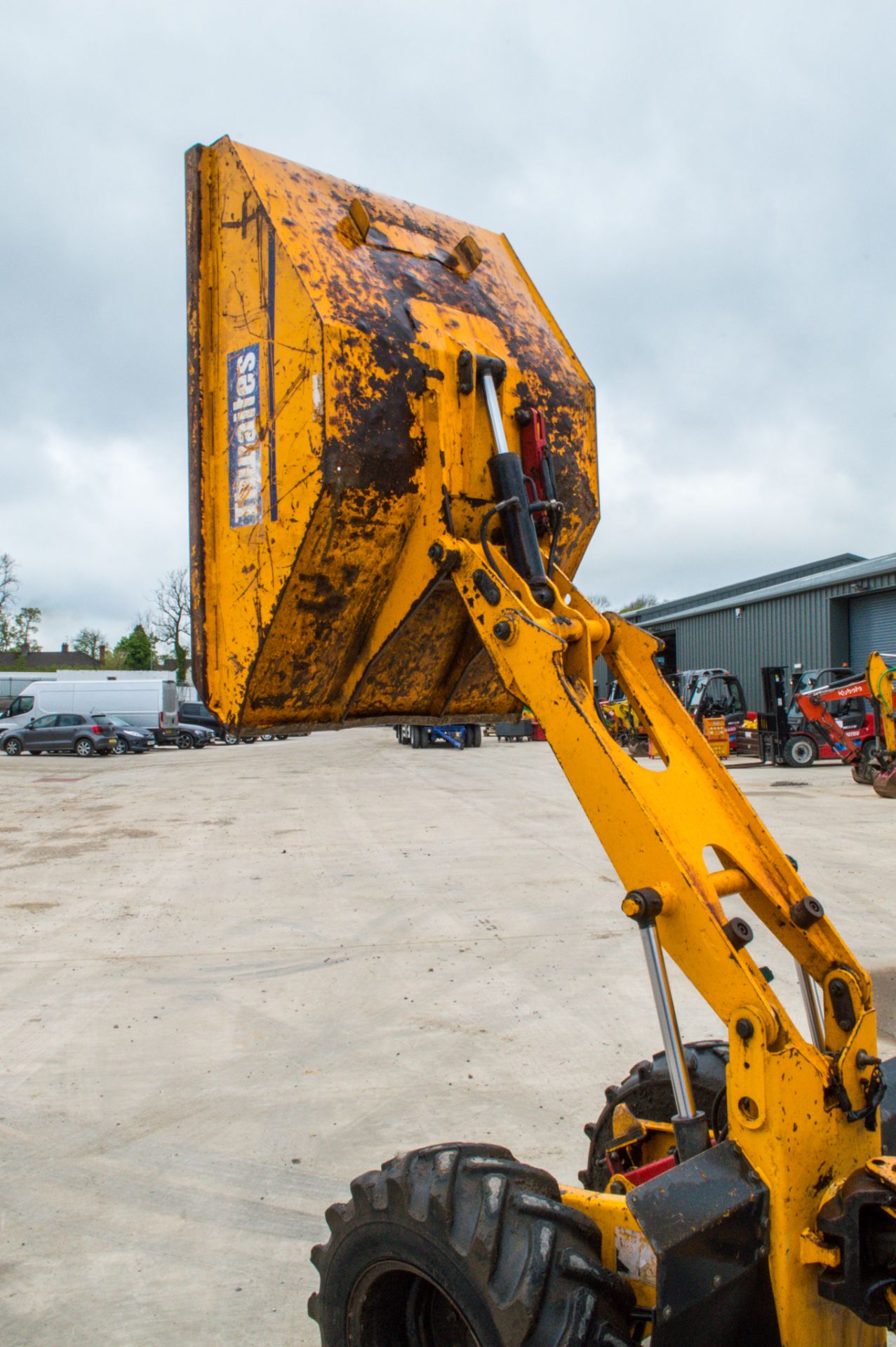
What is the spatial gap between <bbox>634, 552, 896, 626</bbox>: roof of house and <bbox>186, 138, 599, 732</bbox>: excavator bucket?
24142 millimetres

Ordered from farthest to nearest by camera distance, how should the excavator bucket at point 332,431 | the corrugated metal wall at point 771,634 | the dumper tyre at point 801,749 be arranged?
the corrugated metal wall at point 771,634 < the dumper tyre at point 801,749 < the excavator bucket at point 332,431

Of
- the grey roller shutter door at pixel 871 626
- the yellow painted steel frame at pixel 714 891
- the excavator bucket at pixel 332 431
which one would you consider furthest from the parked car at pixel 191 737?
the yellow painted steel frame at pixel 714 891

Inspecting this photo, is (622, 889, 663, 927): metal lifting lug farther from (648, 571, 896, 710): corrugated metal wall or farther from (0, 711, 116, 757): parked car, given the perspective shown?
(0, 711, 116, 757): parked car

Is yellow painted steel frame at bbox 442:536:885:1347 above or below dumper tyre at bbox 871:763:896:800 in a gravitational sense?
above

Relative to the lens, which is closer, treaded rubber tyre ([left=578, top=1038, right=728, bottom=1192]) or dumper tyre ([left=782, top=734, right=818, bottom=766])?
treaded rubber tyre ([left=578, top=1038, right=728, bottom=1192])

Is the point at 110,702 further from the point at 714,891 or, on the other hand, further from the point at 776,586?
the point at 714,891

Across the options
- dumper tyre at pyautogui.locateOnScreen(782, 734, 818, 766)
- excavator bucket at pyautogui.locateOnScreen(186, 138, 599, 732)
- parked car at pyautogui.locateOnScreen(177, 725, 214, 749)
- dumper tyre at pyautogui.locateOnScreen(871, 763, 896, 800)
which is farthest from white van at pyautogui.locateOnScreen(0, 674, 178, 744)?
excavator bucket at pyautogui.locateOnScreen(186, 138, 599, 732)

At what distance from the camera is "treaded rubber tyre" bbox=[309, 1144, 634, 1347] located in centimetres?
168

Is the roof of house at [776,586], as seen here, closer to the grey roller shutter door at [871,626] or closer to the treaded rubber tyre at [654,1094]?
the grey roller shutter door at [871,626]

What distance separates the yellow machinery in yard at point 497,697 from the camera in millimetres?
1654

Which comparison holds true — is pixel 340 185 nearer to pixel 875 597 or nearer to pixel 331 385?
pixel 331 385

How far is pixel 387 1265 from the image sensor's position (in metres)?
1.91

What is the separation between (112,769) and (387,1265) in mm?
21670

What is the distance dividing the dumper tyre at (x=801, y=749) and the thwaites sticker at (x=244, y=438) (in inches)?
768
